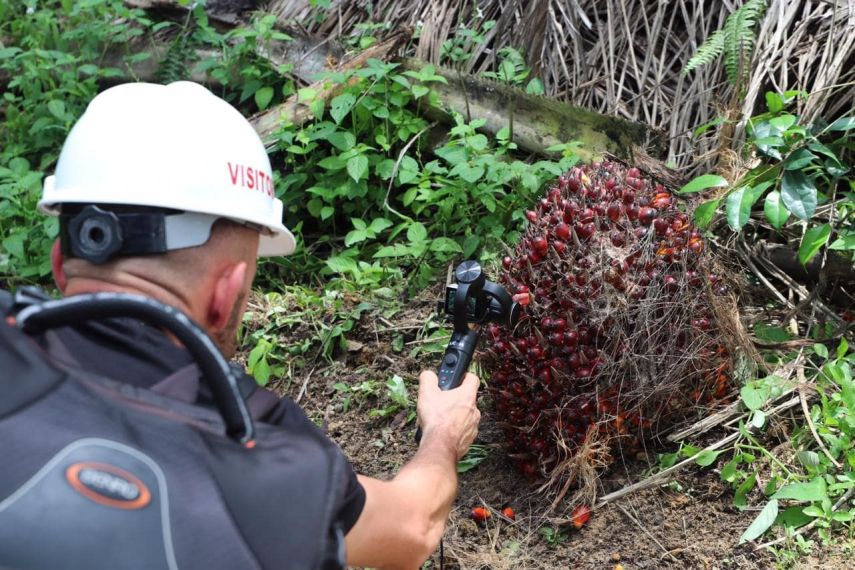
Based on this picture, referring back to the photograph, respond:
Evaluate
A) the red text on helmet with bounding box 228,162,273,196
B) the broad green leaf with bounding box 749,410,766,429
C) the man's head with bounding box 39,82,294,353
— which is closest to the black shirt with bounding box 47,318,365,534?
the man's head with bounding box 39,82,294,353

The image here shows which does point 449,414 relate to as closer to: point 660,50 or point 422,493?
point 422,493

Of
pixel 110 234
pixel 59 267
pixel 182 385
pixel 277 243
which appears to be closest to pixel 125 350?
pixel 182 385

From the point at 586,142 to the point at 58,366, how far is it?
3.05 m

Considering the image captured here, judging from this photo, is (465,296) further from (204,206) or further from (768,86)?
(768,86)

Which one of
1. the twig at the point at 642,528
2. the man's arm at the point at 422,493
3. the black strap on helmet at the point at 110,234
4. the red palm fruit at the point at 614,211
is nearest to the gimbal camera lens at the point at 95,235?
the black strap on helmet at the point at 110,234

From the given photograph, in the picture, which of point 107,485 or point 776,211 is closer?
point 107,485

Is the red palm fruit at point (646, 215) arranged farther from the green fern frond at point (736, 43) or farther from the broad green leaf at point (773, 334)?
the green fern frond at point (736, 43)

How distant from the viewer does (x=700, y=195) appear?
11.9 feet

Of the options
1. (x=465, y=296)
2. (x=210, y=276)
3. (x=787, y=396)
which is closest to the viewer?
(x=210, y=276)

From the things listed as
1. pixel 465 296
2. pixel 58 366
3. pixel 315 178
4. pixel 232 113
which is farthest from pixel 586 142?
pixel 58 366

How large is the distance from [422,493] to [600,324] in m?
1.02

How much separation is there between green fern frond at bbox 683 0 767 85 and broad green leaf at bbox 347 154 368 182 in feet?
4.95

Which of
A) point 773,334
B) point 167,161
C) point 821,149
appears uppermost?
point 167,161

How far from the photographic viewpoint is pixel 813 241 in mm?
3291
